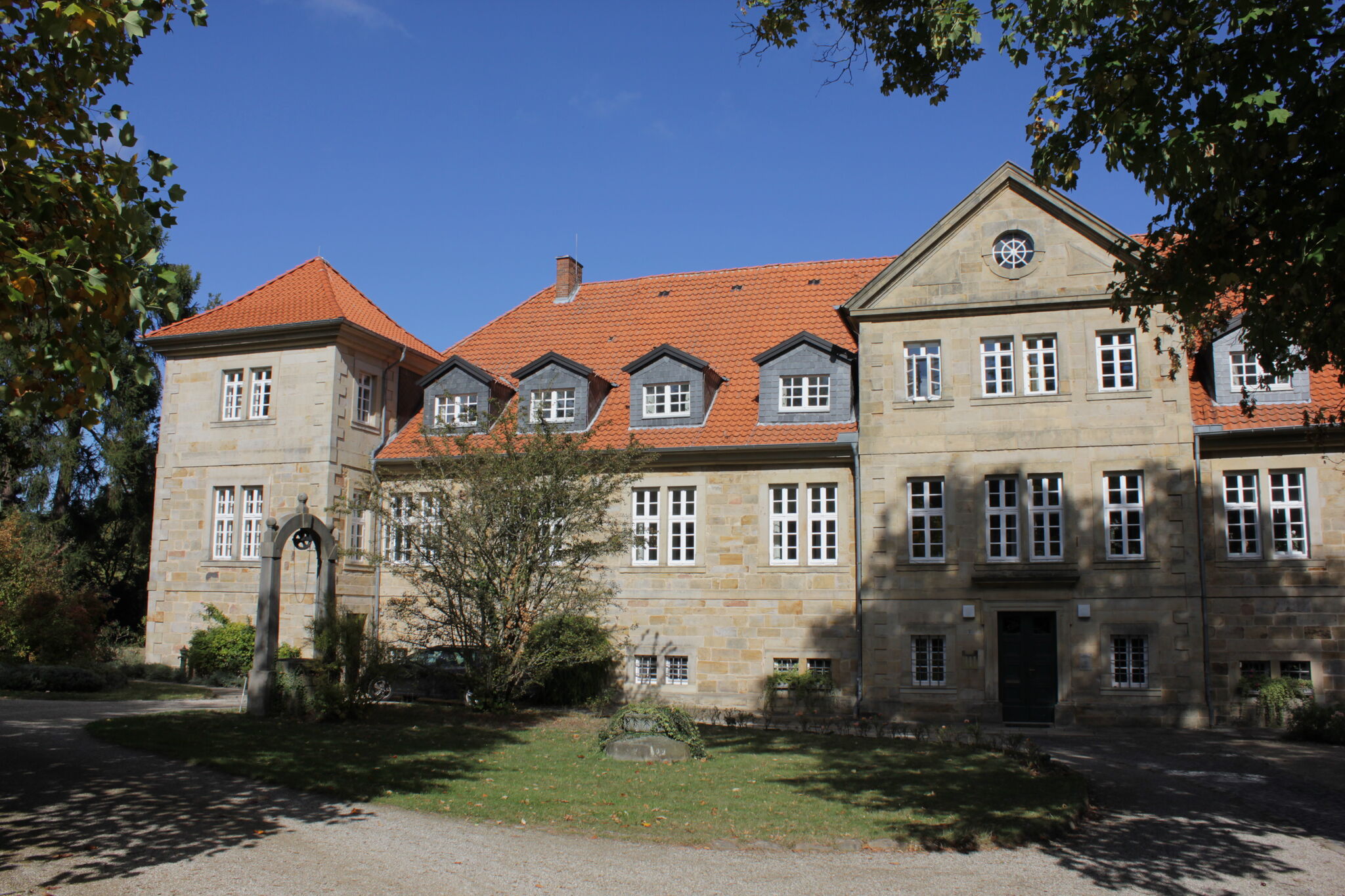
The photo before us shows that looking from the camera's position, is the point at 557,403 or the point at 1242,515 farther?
the point at 557,403

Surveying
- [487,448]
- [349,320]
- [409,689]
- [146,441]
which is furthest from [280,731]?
[146,441]

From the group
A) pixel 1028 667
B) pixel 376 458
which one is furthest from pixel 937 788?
pixel 376 458

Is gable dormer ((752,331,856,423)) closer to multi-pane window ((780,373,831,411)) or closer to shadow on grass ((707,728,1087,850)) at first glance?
multi-pane window ((780,373,831,411))

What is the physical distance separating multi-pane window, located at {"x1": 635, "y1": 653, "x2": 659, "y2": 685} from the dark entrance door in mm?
7304

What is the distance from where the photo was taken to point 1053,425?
2177 cm

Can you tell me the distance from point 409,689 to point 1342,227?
1965 centimetres

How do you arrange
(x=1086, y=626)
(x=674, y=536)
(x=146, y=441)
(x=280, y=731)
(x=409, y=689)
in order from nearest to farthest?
(x=280, y=731) < (x=1086, y=626) < (x=409, y=689) < (x=674, y=536) < (x=146, y=441)

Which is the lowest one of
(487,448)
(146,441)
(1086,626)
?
(1086,626)

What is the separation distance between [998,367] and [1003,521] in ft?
10.4

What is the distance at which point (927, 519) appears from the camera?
22328 millimetres

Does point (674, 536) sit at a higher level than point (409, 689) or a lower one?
higher

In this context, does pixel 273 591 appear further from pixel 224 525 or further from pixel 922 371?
pixel 922 371

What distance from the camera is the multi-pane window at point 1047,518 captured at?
21.6m

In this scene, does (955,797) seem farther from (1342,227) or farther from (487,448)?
(487,448)
